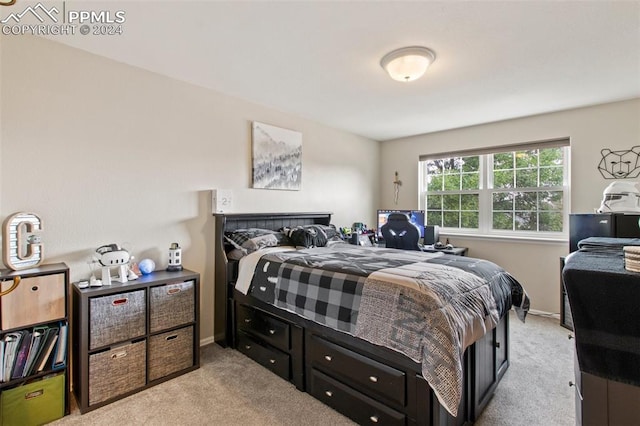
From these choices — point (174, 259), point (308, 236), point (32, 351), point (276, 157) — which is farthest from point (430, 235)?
point (32, 351)

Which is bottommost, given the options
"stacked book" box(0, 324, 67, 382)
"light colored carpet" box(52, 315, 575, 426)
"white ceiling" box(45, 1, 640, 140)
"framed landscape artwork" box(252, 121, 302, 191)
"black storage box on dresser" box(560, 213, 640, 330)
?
"light colored carpet" box(52, 315, 575, 426)

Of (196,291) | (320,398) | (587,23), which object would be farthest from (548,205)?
(196,291)

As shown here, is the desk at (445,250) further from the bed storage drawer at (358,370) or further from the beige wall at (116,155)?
the bed storage drawer at (358,370)

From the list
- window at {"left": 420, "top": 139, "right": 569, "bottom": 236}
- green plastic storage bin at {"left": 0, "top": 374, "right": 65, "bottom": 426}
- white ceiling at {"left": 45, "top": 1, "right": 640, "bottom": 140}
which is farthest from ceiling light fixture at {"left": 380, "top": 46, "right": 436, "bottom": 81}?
green plastic storage bin at {"left": 0, "top": 374, "right": 65, "bottom": 426}

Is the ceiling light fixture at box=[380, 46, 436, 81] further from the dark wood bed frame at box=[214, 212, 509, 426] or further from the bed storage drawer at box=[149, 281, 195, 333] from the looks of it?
the bed storage drawer at box=[149, 281, 195, 333]

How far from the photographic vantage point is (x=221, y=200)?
3.02m

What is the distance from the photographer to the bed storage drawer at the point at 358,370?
5.54ft

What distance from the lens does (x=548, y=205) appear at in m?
3.86

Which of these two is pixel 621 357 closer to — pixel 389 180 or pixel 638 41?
pixel 638 41

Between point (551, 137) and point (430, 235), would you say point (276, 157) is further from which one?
point (551, 137)

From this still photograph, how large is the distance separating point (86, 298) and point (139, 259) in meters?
0.61

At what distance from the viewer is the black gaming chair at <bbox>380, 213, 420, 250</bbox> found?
3.48 metres

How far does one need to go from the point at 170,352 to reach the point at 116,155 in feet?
5.18

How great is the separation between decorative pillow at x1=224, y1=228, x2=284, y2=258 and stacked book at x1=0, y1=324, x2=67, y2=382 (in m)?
1.34
